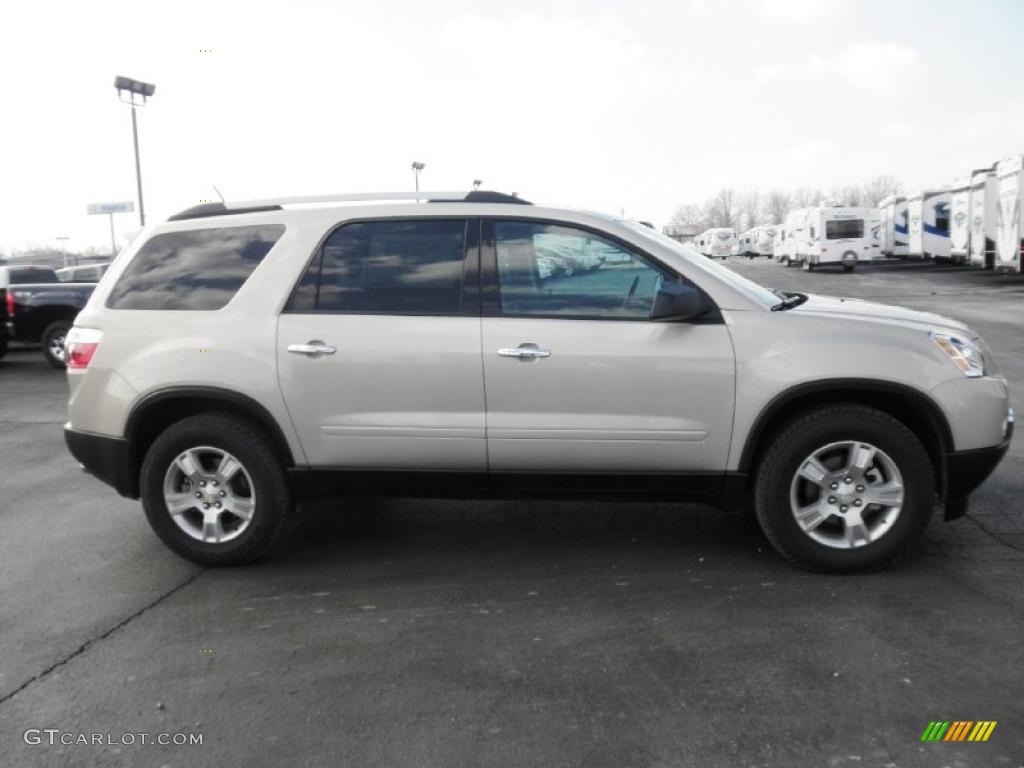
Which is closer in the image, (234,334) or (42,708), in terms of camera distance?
(42,708)

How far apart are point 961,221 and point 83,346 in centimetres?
3268

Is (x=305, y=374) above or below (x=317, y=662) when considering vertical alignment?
above

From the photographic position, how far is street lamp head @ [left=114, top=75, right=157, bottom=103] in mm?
27581

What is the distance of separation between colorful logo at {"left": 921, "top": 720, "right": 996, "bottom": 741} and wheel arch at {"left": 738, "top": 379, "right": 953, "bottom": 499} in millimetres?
1529

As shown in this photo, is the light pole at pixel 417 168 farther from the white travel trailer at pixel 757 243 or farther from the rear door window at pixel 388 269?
the white travel trailer at pixel 757 243

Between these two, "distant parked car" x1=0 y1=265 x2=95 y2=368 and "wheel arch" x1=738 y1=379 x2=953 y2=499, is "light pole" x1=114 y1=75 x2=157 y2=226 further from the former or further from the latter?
"wheel arch" x1=738 y1=379 x2=953 y2=499

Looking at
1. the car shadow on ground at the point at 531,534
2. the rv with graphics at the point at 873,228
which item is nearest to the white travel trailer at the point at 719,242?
the rv with graphics at the point at 873,228

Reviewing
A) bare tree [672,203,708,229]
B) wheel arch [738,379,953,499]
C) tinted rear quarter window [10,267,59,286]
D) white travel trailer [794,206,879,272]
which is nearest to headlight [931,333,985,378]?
wheel arch [738,379,953,499]

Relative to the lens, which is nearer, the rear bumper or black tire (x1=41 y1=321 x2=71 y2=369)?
the rear bumper

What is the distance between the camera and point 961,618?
376cm

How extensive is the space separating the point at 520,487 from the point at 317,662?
1.35m

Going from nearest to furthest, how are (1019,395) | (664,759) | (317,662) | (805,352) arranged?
(664,759), (317,662), (805,352), (1019,395)

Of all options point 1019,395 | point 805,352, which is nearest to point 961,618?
point 805,352

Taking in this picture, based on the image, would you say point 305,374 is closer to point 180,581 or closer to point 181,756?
point 180,581
